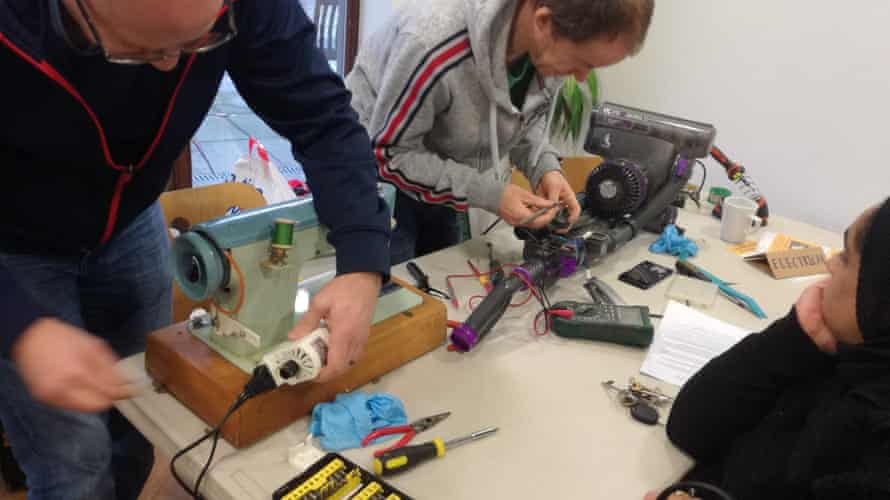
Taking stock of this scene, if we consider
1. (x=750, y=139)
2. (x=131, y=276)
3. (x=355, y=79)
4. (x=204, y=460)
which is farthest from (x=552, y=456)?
(x=750, y=139)

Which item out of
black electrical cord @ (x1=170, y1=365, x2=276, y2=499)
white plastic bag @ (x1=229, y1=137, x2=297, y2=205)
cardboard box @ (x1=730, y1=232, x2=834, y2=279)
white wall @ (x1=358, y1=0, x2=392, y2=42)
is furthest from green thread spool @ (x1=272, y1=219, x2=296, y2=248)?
white wall @ (x1=358, y1=0, x2=392, y2=42)

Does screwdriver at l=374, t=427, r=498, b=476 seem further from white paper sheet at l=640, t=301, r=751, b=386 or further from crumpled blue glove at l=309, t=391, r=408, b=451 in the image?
white paper sheet at l=640, t=301, r=751, b=386

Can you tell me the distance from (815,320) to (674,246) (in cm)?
83

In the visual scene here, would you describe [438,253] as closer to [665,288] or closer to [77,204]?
[665,288]

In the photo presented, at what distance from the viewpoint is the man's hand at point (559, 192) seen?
5.12 feet

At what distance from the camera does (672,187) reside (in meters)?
1.80

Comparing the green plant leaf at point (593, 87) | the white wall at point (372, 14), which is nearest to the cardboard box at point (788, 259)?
the green plant leaf at point (593, 87)

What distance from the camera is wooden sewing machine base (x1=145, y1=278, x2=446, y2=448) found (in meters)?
0.87

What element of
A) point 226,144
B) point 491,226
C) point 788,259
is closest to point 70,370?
point 491,226

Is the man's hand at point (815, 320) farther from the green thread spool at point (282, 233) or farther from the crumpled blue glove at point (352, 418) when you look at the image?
the green thread spool at point (282, 233)

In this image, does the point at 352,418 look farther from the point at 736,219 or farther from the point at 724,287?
the point at 736,219

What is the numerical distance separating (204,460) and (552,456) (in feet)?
1.56

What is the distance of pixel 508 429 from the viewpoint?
3.13 feet

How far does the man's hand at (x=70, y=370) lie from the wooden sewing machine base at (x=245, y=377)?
0.23 meters
